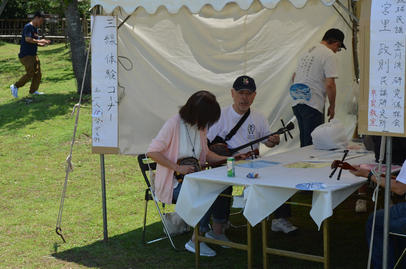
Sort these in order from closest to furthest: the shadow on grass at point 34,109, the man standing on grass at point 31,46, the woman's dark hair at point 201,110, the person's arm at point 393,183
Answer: the person's arm at point 393,183 < the woman's dark hair at point 201,110 < the shadow on grass at point 34,109 < the man standing on grass at point 31,46

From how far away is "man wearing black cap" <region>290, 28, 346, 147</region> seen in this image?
19.9ft

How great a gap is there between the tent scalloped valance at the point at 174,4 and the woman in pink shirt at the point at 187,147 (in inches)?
24.0

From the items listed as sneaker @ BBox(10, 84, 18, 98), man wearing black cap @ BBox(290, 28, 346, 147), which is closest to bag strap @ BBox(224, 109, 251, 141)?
man wearing black cap @ BBox(290, 28, 346, 147)

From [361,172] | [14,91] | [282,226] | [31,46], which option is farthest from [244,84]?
[14,91]

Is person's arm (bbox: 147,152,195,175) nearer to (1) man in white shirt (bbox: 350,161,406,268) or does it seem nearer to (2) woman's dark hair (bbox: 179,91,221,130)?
(2) woman's dark hair (bbox: 179,91,221,130)

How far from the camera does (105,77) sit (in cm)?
476

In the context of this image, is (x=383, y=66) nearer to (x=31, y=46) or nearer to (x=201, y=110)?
(x=201, y=110)

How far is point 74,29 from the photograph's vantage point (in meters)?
10.9

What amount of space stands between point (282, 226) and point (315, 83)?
67.1 inches

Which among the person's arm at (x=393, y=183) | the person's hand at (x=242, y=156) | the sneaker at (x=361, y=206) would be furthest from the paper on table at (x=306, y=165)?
the sneaker at (x=361, y=206)

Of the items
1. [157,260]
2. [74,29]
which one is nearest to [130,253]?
[157,260]

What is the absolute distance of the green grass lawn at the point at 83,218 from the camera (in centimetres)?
454

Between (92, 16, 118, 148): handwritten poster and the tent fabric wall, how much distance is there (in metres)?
0.87

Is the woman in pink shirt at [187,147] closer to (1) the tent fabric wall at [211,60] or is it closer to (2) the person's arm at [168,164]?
(2) the person's arm at [168,164]
